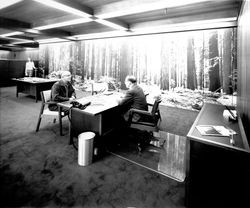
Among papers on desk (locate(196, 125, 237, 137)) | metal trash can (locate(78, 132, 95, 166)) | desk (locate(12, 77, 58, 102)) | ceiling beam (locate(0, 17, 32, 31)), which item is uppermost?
ceiling beam (locate(0, 17, 32, 31))

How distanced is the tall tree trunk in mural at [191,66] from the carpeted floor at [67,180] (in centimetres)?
412

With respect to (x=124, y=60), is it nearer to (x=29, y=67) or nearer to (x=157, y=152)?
(x=157, y=152)

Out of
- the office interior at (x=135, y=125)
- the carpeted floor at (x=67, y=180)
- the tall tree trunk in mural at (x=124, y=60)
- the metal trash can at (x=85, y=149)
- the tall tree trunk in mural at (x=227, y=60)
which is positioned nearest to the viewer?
the office interior at (x=135, y=125)

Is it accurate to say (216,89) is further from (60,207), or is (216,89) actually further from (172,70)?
(60,207)

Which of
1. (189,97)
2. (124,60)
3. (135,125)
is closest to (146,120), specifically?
(135,125)

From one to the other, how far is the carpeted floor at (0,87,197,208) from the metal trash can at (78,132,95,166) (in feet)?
0.33

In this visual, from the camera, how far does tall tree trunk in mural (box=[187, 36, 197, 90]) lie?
18.1 ft

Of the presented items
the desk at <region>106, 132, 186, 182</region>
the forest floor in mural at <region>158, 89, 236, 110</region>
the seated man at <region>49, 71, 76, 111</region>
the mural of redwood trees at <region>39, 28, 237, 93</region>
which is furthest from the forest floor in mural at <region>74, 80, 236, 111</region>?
the desk at <region>106, 132, 186, 182</region>

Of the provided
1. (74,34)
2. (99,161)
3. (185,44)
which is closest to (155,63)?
(185,44)

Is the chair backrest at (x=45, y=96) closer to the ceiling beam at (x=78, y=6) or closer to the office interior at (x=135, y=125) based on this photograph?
the office interior at (x=135, y=125)

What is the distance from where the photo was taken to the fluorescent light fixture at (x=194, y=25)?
4602 millimetres

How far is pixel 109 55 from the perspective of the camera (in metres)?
7.48

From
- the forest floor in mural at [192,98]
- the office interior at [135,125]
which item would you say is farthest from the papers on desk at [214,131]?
the forest floor in mural at [192,98]

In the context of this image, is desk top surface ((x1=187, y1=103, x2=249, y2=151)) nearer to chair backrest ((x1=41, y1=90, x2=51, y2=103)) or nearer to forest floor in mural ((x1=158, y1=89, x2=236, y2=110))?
forest floor in mural ((x1=158, y1=89, x2=236, y2=110))
